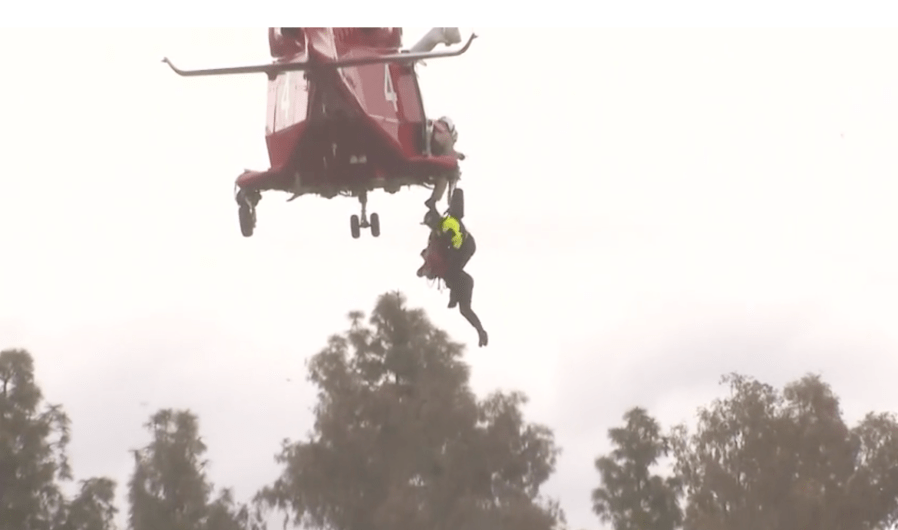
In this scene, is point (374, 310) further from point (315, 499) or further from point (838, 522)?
point (838, 522)

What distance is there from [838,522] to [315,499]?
12700 millimetres

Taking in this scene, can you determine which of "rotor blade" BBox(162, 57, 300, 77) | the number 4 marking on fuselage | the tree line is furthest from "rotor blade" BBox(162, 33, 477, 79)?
the tree line

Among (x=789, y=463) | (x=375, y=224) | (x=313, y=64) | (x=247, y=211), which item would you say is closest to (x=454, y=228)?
(x=375, y=224)

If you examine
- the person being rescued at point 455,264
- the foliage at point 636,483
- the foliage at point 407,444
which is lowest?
the person being rescued at point 455,264

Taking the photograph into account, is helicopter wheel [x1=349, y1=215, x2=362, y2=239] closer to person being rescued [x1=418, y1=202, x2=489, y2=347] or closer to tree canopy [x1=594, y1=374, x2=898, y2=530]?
person being rescued [x1=418, y1=202, x2=489, y2=347]

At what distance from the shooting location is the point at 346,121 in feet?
45.4

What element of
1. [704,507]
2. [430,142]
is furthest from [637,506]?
[430,142]

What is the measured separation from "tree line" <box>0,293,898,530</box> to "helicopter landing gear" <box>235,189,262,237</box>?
2659 cm

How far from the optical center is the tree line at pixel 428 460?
4300cm

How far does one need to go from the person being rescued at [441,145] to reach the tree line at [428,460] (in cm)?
2703

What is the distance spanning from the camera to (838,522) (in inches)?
1940

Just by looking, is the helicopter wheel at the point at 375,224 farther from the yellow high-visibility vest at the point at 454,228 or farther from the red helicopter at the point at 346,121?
the yellow high-visibility vest at the point at 454,228

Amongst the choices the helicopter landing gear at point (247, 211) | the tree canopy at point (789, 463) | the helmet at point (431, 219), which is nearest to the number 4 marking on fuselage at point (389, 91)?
the helmet at point (431, 219)

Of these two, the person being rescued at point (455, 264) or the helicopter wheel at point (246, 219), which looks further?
the helicopter wheel at point (246, 219)
